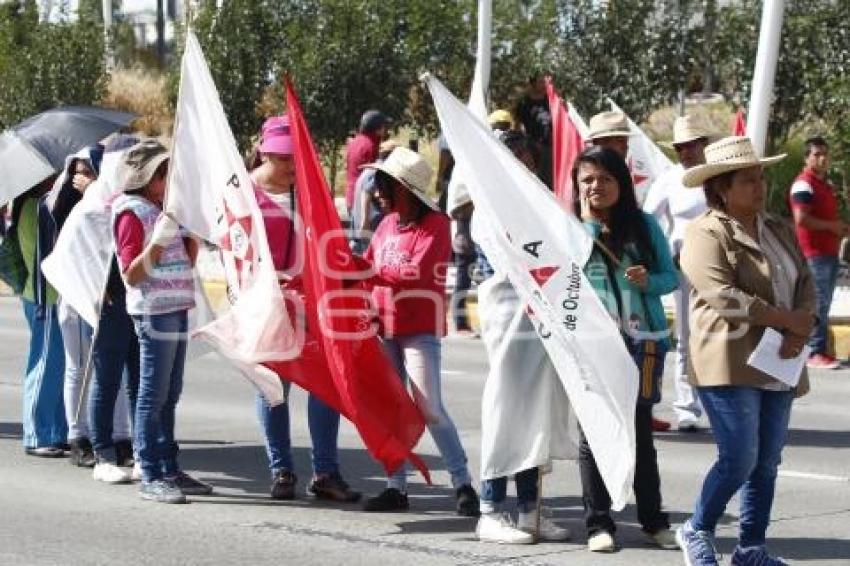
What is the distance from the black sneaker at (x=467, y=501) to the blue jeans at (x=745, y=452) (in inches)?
68.7

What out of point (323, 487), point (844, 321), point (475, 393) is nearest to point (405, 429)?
point (323, 487)

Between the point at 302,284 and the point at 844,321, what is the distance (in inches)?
358

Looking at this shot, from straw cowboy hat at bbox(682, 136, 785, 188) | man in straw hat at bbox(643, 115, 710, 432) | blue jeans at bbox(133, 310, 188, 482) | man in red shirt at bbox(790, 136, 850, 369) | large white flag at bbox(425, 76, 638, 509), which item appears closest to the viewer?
straw cowboy hat at bbox(682, 136, 785, 188)

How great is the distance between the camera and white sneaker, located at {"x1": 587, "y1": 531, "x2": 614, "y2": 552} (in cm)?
866

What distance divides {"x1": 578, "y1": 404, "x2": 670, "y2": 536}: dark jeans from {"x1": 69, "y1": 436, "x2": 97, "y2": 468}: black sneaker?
11.0 feet

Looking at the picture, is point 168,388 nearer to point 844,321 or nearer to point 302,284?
point 302,284

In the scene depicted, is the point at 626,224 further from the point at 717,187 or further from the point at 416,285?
the point at 416,285

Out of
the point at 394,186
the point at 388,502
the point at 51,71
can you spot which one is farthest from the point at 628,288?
the point at 51,71

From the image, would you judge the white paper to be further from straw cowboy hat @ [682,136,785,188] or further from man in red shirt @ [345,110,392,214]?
man in red shirt @ [345,110,392,214]

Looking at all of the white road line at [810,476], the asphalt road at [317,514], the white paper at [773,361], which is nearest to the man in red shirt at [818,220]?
the asphalt road at [317,514]

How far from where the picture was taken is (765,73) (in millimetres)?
18109

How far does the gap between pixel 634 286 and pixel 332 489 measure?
2096 millimetres

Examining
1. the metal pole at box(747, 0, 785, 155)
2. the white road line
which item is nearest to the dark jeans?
the white road line

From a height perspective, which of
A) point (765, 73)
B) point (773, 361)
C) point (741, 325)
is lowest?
point (773, 361)
